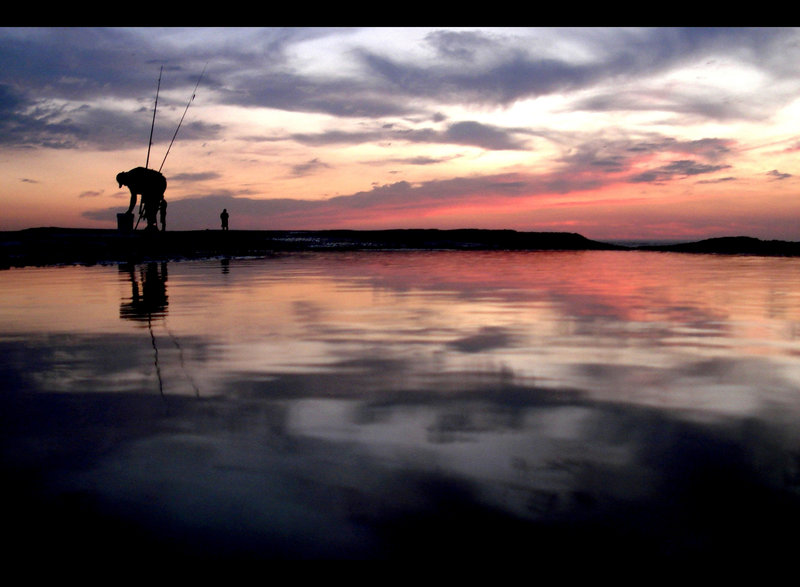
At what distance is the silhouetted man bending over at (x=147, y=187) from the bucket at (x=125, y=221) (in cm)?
29

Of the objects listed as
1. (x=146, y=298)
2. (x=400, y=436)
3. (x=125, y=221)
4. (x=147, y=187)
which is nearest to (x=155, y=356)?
(x=400, y=436)

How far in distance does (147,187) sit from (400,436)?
26150mm

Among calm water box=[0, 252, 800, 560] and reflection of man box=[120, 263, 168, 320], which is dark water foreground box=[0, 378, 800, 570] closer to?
calm water box=[0, 252, 800, 560]

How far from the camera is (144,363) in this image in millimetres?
4871

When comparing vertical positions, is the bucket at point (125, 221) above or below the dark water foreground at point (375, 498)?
above

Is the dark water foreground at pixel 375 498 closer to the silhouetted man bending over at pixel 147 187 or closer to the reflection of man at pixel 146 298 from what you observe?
the reflection of man at pixel 146 298

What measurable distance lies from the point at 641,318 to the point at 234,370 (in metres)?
4.86

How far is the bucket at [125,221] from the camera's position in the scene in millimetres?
27719

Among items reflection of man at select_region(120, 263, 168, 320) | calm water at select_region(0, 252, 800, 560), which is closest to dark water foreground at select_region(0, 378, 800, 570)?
calm water at select_region(0, 252, 800, 560)

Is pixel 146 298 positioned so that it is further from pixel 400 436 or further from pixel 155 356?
pixel 400 436

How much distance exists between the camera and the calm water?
2221mm

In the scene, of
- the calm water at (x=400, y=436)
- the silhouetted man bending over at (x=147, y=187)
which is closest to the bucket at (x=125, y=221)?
the silhouetted man bending over at (x=147, y=187)

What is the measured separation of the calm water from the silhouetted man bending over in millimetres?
20845

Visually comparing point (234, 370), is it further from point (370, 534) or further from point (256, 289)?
point (256, 289)
